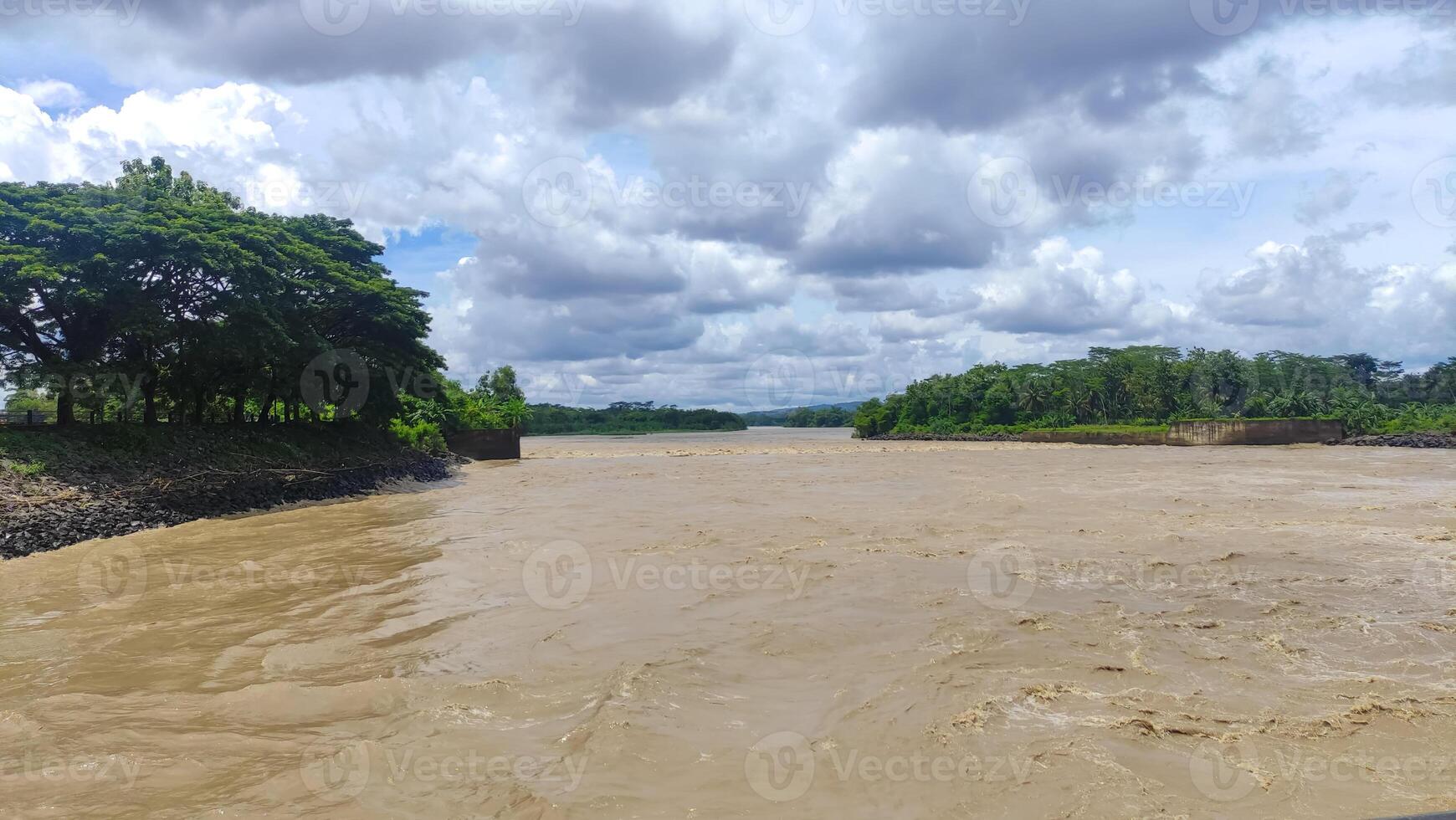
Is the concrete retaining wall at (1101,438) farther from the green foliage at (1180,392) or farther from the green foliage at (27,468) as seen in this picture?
Answer: the green foliage at (27,468)

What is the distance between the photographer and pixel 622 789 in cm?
400

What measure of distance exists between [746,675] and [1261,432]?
188 feet

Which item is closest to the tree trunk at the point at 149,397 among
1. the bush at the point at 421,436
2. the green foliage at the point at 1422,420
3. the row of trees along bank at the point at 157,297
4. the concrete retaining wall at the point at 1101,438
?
the row of trees along bank at the point at 157,297

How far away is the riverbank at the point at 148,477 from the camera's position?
13.5m

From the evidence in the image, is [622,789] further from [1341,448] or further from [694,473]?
[1341,448]

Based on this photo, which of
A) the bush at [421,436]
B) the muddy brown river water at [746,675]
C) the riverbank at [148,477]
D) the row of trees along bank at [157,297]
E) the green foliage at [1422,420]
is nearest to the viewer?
the muddy brown river water at [746,675]

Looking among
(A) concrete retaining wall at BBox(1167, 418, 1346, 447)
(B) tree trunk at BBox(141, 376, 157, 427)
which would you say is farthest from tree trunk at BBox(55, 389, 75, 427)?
(A) concrete retaining wall at BBox(1167, 418, 1346, 447)

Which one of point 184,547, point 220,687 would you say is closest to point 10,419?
point 184,547

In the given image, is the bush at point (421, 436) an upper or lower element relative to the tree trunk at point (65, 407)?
lower

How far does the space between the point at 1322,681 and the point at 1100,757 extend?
250cm

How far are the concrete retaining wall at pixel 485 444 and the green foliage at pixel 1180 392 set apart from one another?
44.7 meters

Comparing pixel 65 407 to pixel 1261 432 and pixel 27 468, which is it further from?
pixel 1261 432

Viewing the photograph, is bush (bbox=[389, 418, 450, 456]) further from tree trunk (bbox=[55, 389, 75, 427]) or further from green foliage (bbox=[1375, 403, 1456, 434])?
green foliage (bbox=[1375, 403, 1456, 434])

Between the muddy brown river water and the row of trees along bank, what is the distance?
22.1 feet
